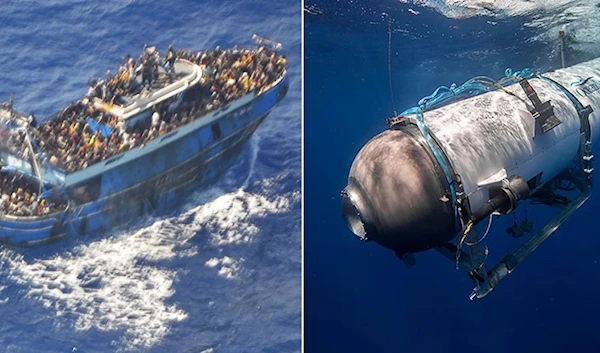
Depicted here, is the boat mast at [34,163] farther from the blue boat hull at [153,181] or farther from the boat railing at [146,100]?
the boat railing at [146,100]

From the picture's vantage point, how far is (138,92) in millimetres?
9211

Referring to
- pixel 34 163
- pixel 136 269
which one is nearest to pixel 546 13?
pixel 136 269

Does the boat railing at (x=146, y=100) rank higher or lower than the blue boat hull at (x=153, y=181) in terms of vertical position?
higher

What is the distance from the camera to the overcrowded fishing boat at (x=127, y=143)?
29.3ft

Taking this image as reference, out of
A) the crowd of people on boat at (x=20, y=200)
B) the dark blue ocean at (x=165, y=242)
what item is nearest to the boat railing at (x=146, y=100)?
the dark blue ocean at (x=165, y=242)

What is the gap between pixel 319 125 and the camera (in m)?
47.3

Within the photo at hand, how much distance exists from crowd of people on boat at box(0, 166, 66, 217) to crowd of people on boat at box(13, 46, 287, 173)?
64cm

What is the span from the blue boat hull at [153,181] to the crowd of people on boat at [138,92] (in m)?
0.30

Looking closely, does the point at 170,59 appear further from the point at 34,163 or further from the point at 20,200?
the point at 20,200

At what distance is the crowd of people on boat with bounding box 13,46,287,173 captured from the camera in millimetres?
8922

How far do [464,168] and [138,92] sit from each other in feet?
24.5

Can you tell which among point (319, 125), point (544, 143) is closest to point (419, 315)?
point (544, 143)

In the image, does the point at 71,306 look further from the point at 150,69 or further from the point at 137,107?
the point at 150,69

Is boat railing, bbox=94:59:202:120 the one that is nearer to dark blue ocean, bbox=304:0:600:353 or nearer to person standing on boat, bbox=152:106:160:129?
person standing on boat, bbox=152:106:160:129
